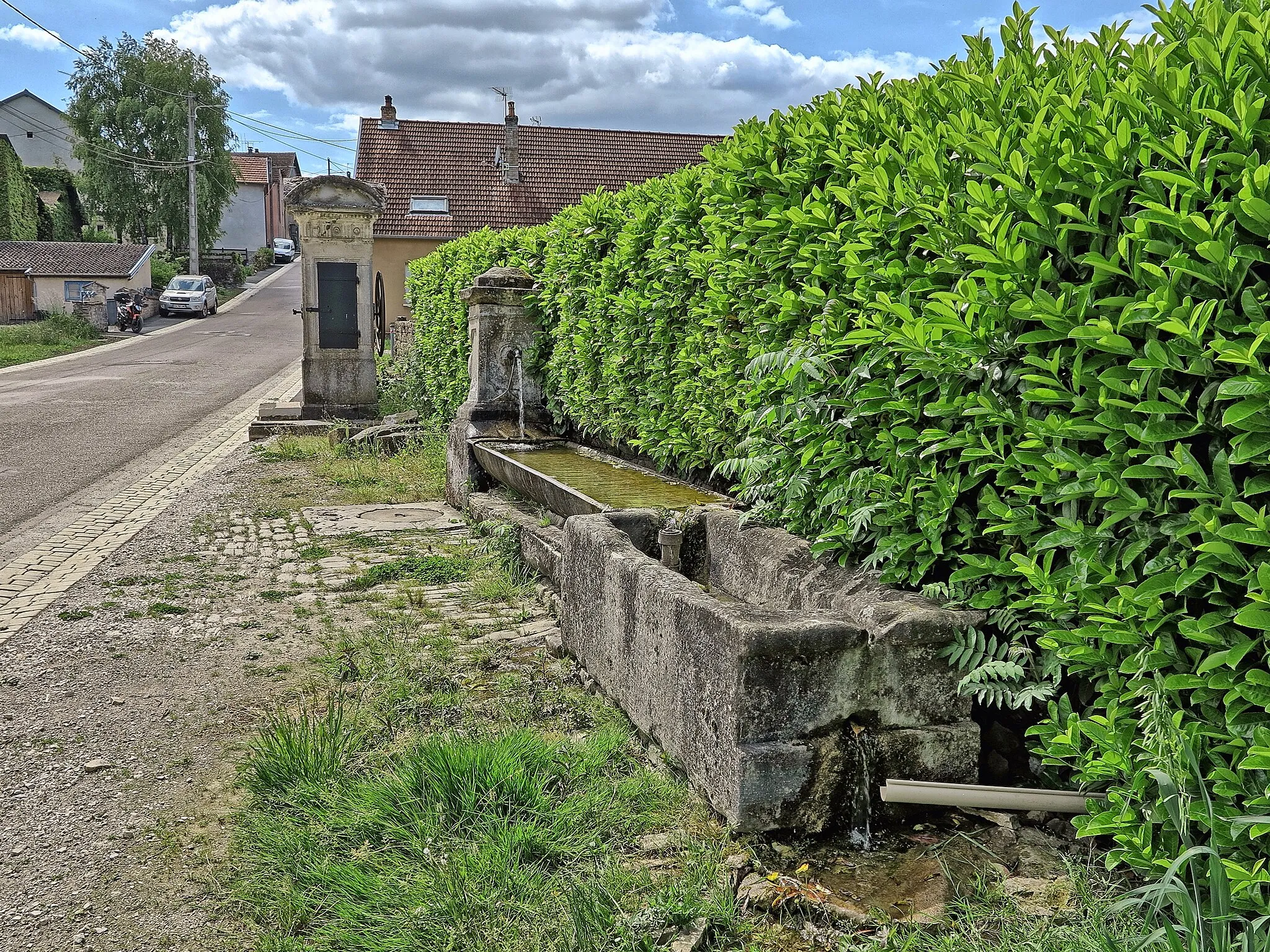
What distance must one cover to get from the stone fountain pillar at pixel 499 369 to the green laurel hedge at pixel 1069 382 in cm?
534

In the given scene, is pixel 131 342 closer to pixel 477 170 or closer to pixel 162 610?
pixel 477 170

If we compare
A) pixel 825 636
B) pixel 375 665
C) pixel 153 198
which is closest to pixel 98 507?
pixel 375 665

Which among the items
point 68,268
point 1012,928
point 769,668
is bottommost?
point 1012,928

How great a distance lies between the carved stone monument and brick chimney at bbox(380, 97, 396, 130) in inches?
789

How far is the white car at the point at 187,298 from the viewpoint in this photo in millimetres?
43469

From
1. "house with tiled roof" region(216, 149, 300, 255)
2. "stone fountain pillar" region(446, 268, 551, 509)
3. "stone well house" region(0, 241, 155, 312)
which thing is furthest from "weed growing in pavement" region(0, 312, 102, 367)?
"house with tiled roof" region(216, 149, 300, 255)

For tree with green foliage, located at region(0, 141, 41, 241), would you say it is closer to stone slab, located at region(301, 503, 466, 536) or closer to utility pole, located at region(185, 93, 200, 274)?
utility pole, located at region(185, 93, 200, 274)

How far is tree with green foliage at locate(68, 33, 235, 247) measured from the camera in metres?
49.8

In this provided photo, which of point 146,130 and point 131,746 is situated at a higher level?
point 146,130

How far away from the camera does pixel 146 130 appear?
165 feet

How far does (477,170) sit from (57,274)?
21581 millimetres

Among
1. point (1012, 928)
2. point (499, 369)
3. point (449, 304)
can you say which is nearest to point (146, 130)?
point (449, 304)

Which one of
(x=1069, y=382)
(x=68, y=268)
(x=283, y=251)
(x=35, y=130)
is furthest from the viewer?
(x=283, y=251)

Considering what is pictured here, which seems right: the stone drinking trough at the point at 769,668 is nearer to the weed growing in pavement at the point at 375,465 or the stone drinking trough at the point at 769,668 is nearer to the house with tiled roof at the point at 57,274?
the weed growing in pavement at the point at 375,465
